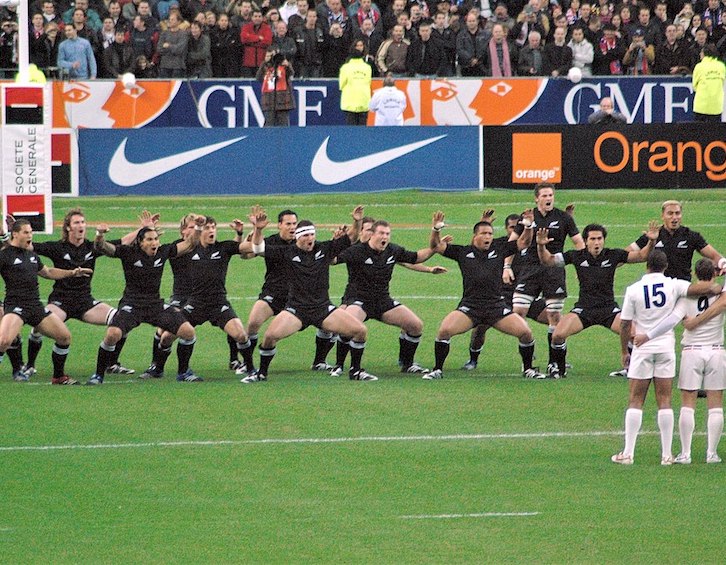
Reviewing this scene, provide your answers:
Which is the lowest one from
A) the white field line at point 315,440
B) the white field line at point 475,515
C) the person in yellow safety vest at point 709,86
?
the white field line at point 475,515

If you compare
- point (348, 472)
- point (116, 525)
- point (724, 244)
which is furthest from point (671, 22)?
point (116, 525)

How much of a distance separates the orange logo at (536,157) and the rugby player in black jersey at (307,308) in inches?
541

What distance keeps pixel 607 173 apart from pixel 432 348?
1247 centimetres

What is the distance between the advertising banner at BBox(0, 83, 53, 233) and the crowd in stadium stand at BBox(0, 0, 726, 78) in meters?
15.1

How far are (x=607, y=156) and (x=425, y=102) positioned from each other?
4.79 m

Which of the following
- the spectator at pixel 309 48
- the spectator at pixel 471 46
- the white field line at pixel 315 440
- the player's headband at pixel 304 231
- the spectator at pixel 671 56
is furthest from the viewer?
the spectator at pixel 671 56

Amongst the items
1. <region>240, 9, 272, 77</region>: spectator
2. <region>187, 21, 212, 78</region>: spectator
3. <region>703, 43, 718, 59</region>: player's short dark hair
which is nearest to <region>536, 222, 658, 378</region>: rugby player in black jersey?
<region>703, 43, 718, 59</region>: player's short dark hair

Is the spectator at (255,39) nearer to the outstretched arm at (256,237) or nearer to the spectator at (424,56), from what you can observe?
the spectator at (424,56)

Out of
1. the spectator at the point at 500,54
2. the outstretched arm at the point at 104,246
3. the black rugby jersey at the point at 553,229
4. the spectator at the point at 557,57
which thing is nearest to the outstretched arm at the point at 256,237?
the outstretched arm at the point at 104,246

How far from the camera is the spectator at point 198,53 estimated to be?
33500 mm

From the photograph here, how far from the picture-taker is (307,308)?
58.0 feet

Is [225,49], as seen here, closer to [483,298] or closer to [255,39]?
[255,39]

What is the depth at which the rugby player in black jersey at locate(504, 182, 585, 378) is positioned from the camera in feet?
61.7

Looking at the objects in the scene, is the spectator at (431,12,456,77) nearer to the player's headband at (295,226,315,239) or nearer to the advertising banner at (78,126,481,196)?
the advertising banner at (78,126,481,196)
